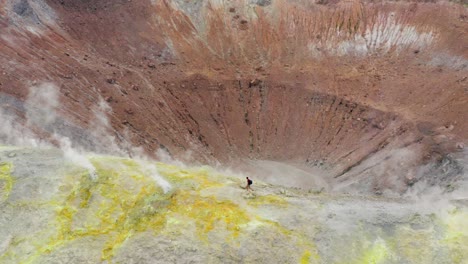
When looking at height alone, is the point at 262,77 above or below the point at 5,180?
above

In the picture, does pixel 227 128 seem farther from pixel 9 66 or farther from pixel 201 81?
pixel 9 66

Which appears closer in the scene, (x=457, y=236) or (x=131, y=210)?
(x=457, y=236)

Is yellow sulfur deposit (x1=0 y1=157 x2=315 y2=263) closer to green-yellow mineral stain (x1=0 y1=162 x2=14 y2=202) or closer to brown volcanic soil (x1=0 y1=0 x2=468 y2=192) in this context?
green-yellow mineral stain (x1=0 y1=162 x2=14 y2=202)

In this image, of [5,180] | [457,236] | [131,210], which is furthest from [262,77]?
[5,180]

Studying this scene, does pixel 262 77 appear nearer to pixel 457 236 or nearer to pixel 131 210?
pixel 131 210

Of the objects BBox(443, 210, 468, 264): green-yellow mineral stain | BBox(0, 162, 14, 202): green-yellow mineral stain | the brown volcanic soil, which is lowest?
BBox(0, 162, 14, 202): green-yellow mineral stain

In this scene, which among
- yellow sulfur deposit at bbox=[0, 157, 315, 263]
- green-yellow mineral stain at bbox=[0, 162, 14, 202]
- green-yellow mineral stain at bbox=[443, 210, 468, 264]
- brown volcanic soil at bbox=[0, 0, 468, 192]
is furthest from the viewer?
brown volcanic soil at bbox=[0, 0, 468, 192]

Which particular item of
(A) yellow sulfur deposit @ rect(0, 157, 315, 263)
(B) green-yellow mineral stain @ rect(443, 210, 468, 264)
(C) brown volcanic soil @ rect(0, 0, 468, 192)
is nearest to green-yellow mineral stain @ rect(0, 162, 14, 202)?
(A) yellow sulfur deposit @ rect(0, 157, 315, 263)

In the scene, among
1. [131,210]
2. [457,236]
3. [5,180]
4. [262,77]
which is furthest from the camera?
[262,77]

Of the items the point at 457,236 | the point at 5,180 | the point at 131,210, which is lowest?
the point at 131,210

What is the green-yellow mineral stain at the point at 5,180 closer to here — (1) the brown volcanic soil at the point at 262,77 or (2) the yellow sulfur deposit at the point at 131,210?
(2) the yellow sulfur deposit at the point at 131,210
